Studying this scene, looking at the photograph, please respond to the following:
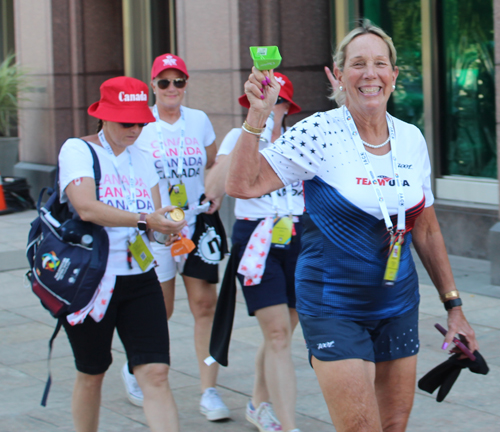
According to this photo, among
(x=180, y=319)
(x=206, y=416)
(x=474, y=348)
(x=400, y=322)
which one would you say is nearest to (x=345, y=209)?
(x=400, y=322)

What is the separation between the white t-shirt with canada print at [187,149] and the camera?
4.89m

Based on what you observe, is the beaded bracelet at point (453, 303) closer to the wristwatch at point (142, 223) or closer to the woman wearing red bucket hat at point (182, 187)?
the wristwatch at point (142, 223)

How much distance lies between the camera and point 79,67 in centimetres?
1445

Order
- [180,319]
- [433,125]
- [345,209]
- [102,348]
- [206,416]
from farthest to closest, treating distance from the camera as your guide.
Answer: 1. [433,125]
2. [180,319]
3. [206,416]
4. [102,348]
5. [345,209]

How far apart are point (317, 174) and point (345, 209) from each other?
0.17 metres

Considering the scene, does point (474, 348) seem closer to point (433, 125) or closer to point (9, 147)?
point (433, 125)

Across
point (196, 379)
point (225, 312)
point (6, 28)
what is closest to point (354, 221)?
point (225, 312)

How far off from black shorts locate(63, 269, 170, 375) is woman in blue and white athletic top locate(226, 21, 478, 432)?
968 mm

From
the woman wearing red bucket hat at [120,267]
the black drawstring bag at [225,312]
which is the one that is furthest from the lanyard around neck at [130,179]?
the black drawstring bag at [225,312]

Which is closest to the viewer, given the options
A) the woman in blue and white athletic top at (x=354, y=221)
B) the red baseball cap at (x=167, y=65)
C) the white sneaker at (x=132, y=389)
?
the woman in blue and white athletic top at (x=354, y=221)

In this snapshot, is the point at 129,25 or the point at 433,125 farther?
the point at 129,25

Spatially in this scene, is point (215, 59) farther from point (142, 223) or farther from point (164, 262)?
point (142, 223)

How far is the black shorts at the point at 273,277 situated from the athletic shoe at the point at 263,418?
53 cm

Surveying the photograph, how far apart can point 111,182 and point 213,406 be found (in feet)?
5.04
